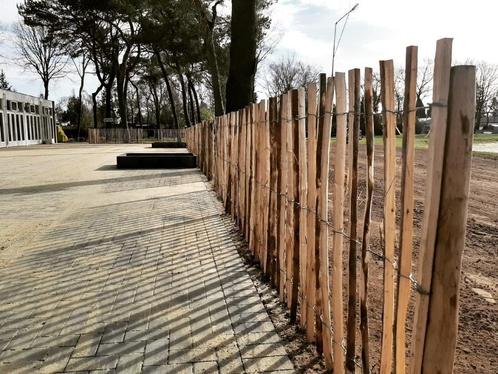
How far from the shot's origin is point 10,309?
3.71m

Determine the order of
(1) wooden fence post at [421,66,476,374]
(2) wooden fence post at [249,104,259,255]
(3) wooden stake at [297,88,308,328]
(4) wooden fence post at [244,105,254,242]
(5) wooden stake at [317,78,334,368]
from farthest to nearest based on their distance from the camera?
1. (4) wooden fence post at [244,105,254,242]
2. (2) wooden fence post at [249,104,259,255]
3. (3) wooden stake at [297,88,308,328]
4. (5) wooden stake at [317,78,334,368]
5. (1) wooden fence post at [421,66,476,374]

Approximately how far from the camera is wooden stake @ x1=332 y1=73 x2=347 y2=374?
8.55 feet

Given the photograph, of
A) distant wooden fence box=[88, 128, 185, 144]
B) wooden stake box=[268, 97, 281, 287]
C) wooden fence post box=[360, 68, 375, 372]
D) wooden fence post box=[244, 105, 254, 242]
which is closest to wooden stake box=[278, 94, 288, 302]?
wooden stake box=[268, 97, 281, 287]

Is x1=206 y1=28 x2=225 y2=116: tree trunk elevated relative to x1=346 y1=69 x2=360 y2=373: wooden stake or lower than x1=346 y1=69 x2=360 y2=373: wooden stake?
elevated

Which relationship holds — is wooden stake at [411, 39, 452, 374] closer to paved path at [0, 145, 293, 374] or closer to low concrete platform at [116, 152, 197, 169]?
paved path at [0, 145, 293, 374]

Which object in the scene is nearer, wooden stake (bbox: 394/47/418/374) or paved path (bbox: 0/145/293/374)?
wooden stake (bbox: 394/47/418/374)

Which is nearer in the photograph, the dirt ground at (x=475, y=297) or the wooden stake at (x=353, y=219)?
the wooden stake at (x=353, y=219)

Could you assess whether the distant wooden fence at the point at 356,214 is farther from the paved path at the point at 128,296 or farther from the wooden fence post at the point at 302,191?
the paved path at the point at 128,296

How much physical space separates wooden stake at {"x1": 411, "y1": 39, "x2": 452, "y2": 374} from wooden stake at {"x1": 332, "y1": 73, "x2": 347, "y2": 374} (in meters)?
0.89

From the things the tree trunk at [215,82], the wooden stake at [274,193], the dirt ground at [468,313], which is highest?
the tree trunk at [215,82]

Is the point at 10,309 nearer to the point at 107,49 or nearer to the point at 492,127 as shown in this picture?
the point at 107,49

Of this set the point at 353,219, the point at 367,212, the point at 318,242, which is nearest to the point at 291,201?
the point at 318,242

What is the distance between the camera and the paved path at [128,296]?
291 cm

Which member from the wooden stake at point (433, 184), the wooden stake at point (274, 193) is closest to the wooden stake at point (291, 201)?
the wooden stake at point (274, 193)
